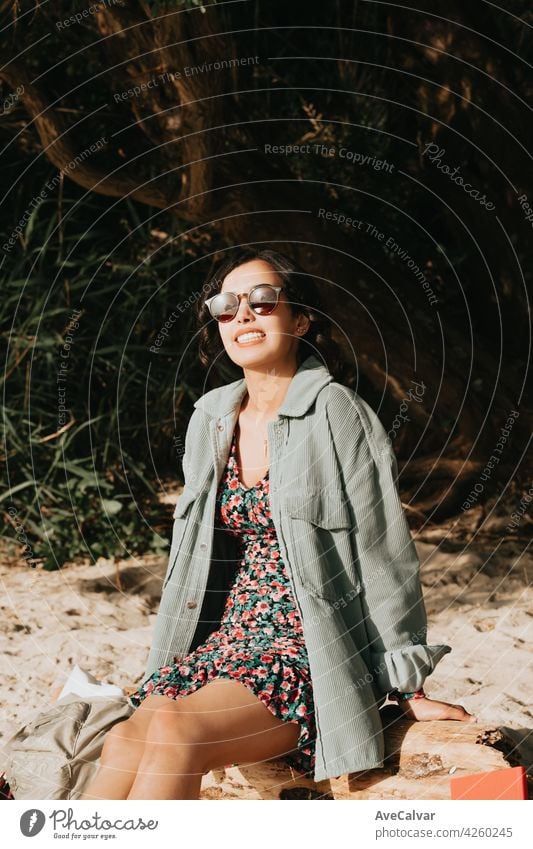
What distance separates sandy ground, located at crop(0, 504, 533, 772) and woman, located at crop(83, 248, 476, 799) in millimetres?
883

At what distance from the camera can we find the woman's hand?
96.8 inches

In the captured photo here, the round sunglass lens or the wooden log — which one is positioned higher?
the round sunglass lens

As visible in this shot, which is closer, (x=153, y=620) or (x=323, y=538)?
(x=323, y=538)

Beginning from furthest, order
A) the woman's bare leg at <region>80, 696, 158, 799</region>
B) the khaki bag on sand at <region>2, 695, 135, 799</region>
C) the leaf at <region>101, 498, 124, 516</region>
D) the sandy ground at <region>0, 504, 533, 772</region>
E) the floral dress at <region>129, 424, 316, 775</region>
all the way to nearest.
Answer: the leaf at <region>101, 498, 124, 516</region> < the sandy ground at <region>0, 504, 533, 772</region> < the khaki bag on sand at <region>2, 695, 135, 799</region> < the floral dress at <region>129, 424, 316, 775</region> < the woman's bare leg at <region>80, 696, 158, 799</region>

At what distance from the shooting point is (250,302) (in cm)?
265

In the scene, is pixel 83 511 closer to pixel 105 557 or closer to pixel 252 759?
pixel 105 557

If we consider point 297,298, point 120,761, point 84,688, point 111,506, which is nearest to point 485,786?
point 120,761

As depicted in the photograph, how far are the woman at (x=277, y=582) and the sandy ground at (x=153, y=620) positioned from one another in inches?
34.8

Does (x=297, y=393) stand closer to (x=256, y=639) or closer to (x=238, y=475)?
(x=238, y=475)

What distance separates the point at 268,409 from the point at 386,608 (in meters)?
0.64

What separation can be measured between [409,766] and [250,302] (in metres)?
1.22

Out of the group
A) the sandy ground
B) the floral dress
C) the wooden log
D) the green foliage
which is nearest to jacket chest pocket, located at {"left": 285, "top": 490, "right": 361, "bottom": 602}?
the floral dress

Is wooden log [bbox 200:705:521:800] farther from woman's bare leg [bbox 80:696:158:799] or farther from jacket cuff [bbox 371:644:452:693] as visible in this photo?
woman's bare leg [bbox 80:696:158:799]

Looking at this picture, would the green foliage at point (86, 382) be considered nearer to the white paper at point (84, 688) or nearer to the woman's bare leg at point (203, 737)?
the white paper at point (84, 688)
